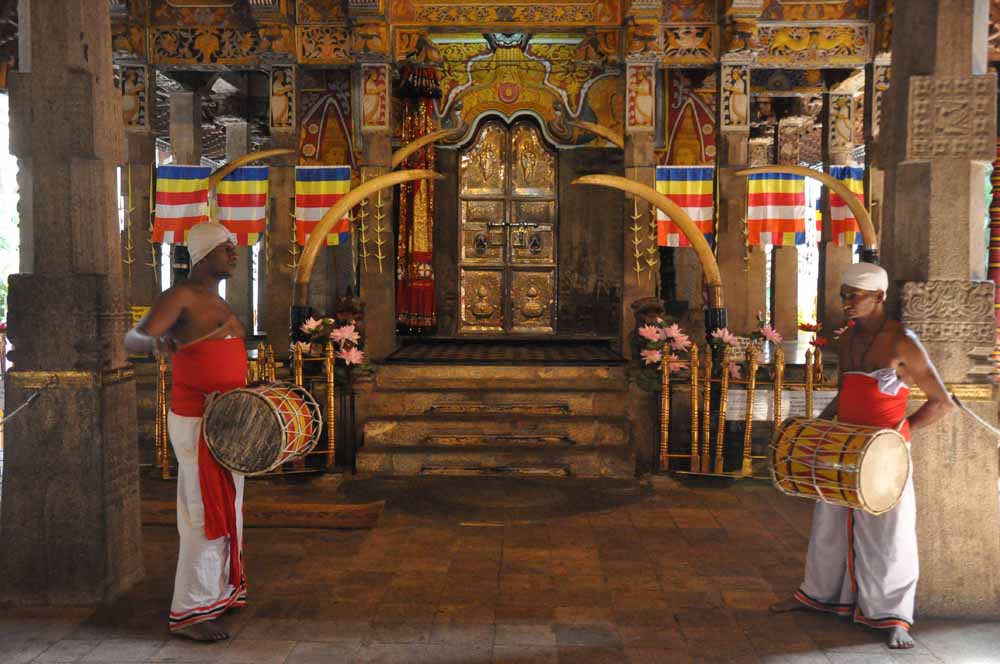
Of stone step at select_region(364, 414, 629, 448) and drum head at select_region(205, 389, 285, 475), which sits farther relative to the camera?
stone step at select_region(364, 414, 629, 448)

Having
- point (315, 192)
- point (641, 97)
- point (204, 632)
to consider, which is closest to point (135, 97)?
point (315, 192)

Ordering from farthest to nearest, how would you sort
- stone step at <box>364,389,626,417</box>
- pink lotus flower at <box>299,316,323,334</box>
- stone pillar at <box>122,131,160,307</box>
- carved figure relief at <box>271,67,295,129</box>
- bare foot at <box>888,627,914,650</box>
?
1. stone pillar at <box>122,131,160,307</box>
2. carved figure relief at <box>271,67,295,129</box>
3. stone step at <box>364,389,626,417</box>
4. pink lotus flower at <box>299,316,323,334</box>
5. bare foot at <box>888,627,914,650</box>

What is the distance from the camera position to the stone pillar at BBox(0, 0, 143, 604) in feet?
14.6

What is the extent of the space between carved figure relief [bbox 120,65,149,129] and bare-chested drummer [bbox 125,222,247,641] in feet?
26.2

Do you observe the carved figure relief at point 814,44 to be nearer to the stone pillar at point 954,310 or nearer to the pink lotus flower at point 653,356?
the pink lotus flower at point 653,356

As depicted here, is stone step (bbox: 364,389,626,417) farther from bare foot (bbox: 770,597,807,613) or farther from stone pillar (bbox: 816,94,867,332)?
stone pillar (bbox: 816,94,867,332)

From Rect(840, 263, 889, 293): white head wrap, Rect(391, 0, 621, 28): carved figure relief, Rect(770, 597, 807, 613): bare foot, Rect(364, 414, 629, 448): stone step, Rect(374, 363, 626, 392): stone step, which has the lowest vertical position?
Rect(770, 597, 807, 613): bare foot

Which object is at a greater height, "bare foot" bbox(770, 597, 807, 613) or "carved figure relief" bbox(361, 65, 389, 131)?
"carved figure relief" bbox(361, 65, 389, 131)

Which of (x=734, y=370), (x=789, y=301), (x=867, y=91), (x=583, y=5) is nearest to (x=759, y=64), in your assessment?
(x=867, y=91)

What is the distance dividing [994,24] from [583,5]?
475 centimetres

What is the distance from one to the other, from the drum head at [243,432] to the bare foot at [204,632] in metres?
0.72

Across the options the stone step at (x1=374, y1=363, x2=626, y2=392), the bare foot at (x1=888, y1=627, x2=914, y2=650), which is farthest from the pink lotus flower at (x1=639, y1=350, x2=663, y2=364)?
the bare foot at (x1=888, y1=627, x2=914, y2=650)

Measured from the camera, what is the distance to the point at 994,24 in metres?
9.76

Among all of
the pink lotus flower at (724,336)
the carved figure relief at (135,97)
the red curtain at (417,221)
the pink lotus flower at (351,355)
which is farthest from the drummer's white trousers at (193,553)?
the carved figure relief at (135,97)
